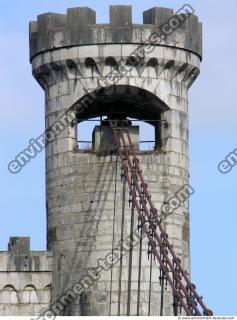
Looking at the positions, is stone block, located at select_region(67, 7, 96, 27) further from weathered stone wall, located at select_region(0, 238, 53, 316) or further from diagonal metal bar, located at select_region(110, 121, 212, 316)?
weathered stone wall, located at select_region(0, 238, 53, 316)

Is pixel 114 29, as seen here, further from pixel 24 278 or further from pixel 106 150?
pixel 24 278

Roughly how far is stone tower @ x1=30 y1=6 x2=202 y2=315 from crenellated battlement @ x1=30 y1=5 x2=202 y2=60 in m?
0.03

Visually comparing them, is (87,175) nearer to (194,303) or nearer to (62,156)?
(62,156)

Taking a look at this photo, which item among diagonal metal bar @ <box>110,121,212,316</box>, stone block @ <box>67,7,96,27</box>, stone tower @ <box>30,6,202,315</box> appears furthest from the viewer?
stone block @ <box>67,7,96,27</box>

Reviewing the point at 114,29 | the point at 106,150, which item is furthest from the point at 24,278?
the point at 114,29

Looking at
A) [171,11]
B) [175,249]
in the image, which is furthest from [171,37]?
[175,249]

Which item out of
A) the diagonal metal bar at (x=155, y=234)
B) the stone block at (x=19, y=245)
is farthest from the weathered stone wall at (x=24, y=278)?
the diagonal metal bar at (x=155, y=234)

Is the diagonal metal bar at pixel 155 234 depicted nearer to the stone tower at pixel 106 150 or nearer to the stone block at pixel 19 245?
the stone tower at pixel 106 150

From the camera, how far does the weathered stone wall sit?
10350 cm

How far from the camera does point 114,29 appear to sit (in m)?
103

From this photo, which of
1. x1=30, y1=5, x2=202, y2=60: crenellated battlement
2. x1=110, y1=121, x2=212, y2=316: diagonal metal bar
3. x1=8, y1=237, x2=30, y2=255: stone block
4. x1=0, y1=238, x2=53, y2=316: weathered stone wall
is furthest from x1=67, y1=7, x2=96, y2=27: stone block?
x1=0, y1=238, x2=53, y2=316: weathered stone wall

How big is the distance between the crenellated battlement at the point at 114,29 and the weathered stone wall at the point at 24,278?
705 centimetres

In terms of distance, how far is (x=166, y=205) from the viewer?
103250mm

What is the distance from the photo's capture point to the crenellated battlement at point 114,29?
103 m
